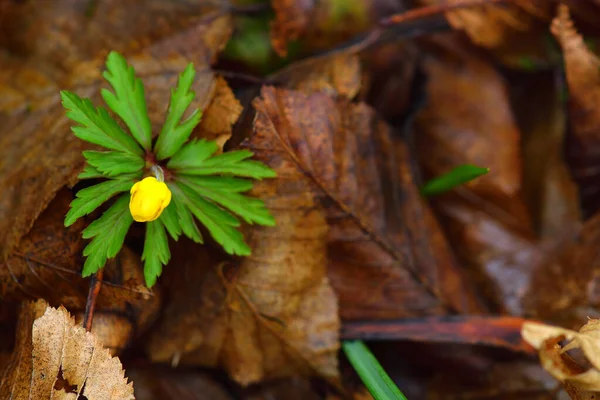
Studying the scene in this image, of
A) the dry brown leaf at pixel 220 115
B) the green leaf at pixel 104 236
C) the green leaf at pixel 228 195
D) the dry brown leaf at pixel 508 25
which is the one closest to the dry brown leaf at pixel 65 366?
the green leaf at pixel 104 236

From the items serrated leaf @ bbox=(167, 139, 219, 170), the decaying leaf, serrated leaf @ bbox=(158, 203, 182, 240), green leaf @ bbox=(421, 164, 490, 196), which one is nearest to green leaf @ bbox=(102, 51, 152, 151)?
serrated leaf @ bbox=(167, 139, 219, 170)

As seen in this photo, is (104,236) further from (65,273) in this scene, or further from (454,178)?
(454,178)

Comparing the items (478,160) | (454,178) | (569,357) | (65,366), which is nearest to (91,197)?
(65,366)

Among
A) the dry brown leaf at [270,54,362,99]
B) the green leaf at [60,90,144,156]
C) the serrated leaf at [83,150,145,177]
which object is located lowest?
the serrated leaf at [83,150,145,177]

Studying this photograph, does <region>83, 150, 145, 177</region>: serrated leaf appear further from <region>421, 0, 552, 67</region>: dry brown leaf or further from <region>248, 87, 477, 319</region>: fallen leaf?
<region>421, 0, 552, 67</region>: dry brown leaf

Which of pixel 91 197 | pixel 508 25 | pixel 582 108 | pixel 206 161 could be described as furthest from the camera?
pixel 508 25

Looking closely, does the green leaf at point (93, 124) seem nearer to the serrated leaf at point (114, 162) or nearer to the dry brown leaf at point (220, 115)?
the serrated leaf at point (114, 162)

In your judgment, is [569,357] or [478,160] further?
[478,160]
